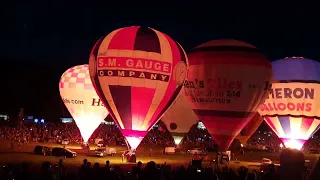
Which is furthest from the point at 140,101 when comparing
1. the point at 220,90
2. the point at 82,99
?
the point at 82,99

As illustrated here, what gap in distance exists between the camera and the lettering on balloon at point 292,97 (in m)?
19.0

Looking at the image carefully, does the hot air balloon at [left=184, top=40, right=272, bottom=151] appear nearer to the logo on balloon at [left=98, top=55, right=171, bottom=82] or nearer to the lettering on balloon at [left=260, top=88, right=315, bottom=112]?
the logo on balloon at [left=98, top=55, right=171, bottom=82]

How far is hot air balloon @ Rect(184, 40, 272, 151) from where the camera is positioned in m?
17.1

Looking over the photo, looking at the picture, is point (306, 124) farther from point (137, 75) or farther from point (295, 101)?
point (137, 75)

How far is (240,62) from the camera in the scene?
1711cm

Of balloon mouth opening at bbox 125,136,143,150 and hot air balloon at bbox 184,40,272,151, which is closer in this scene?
hot air balloon at bbox 184,40,272,151

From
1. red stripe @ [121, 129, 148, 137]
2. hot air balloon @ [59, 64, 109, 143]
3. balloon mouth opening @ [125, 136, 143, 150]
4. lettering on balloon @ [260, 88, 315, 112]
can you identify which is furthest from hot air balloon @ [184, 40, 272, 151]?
hot air balloon @ [59, 64, 109, 143]

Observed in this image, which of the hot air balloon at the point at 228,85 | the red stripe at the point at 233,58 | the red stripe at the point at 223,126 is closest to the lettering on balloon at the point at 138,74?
the hot air balloon at the point at 228,85

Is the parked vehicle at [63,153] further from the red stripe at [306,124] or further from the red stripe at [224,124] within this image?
the red stripe at [306,124]

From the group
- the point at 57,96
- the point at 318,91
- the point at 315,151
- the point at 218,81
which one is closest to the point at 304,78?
the point at 318,91

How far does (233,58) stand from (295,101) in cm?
382

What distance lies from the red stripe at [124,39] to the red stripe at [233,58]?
2699 mm

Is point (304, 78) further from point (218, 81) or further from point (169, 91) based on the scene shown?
point (169, 91)

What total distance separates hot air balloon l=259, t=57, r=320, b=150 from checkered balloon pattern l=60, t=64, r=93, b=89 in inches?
394
